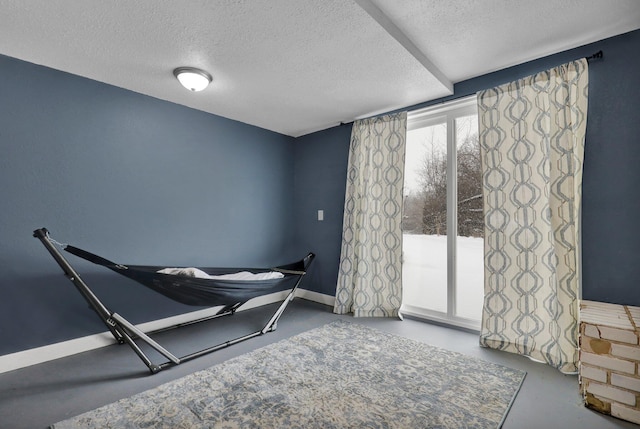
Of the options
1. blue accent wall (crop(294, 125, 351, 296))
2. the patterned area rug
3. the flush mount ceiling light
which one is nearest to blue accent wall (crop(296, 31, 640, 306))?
the patterned area rug

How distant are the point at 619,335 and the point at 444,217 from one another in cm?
151

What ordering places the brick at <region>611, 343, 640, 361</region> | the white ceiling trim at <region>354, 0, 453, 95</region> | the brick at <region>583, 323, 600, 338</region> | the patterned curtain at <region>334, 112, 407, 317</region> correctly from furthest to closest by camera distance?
the patterned curtain at <region>334, 112, 407, 317</region> → the white ceiling trim at <region>354, 0, 453, 95</region> → the brick at <region>583, 323, 600, 338</region> → the brick at <region>611, 343, 640, 361</region>

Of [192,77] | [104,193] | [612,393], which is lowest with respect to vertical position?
[612,393]

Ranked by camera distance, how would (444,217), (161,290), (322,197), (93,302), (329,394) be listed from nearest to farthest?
(329,394) < (93,302) < (161,290) < (444,217) < (322,197)

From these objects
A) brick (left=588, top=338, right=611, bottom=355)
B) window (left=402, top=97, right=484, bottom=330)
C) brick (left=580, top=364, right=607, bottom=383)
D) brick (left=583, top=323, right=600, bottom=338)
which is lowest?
brick (left=580, top=364, right=607, bottom=383)

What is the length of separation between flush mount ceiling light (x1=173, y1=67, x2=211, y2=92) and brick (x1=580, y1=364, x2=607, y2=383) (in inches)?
122

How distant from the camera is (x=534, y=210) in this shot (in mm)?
2158

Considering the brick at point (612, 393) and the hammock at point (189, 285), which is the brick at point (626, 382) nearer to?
the brick at point (612, 393)

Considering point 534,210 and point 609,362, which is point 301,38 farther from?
point 609,362

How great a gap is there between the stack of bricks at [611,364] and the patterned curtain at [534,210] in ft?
1.43

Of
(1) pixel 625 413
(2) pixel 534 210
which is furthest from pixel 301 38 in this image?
(1) pixel 625 413

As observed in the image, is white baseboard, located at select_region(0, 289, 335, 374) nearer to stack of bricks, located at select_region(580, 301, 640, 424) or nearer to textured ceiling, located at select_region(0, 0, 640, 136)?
textured ceiling, located at select_region(0, 0, 640, 136)

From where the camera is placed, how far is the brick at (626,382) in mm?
1425

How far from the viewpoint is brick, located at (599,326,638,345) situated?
1437 mm
